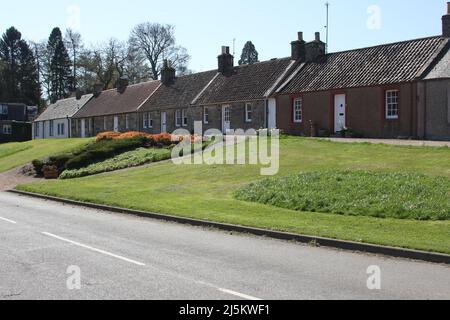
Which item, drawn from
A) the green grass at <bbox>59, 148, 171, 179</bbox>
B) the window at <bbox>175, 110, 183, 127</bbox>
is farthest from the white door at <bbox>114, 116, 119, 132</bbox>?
the green grass at <bbox>59, 148, 171, 179</bbox>

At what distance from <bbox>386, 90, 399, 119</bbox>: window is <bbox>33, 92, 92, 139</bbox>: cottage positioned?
47012 millimetres

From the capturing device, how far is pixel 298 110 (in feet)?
120

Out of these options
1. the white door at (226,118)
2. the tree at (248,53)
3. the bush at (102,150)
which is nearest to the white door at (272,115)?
the white door at (226,118)

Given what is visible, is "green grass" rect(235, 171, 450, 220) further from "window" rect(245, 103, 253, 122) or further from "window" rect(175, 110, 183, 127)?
"window" rect(175, 110, 183, 127)

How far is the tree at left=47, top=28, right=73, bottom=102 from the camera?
99.9 m

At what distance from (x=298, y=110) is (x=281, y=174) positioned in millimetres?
15796

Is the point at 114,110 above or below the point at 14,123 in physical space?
above

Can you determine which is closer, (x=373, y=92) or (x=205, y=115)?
(x=373, y=92)

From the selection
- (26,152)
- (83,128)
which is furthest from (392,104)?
(83,128)

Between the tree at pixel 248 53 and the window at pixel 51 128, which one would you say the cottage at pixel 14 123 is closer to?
the window at pixel 51 128

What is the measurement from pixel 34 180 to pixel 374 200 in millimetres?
22525

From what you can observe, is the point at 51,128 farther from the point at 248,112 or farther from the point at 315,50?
the point at 315,50

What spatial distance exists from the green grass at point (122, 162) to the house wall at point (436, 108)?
1440 centimetres
